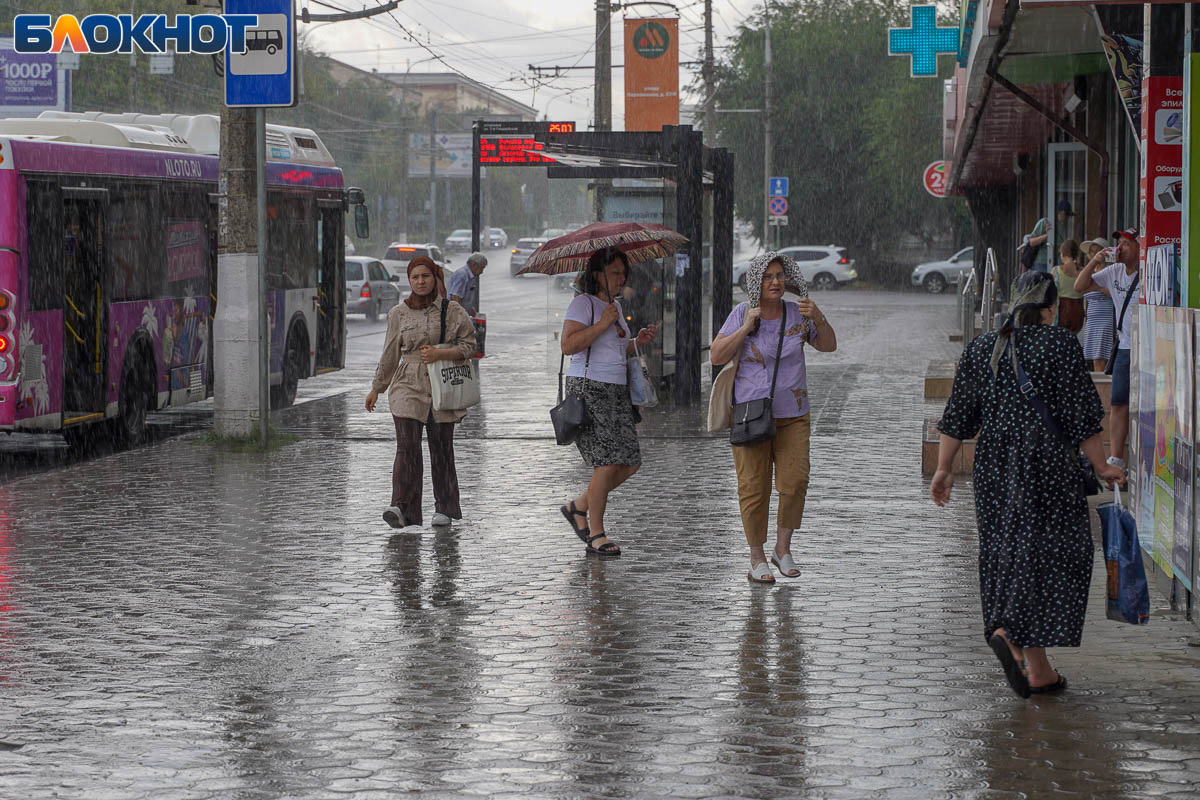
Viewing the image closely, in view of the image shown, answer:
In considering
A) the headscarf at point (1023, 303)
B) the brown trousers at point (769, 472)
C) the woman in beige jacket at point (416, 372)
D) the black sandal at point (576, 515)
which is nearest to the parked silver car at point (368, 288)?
the woman in beige jacket at point (416, 372)

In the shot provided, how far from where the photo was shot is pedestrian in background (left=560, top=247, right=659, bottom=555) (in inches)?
362

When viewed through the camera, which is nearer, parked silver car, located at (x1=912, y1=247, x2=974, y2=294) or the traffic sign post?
the traffic sign post

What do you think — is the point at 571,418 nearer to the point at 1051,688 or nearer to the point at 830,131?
the point at 1051,688

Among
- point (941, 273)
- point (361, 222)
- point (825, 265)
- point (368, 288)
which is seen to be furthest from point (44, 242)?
point (825, 265)

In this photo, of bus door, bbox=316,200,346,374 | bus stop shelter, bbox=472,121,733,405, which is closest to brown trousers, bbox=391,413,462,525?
bus stop shelter, bbox=472,121,733,405

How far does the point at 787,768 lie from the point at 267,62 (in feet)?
32.7

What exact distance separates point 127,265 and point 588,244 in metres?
6.95

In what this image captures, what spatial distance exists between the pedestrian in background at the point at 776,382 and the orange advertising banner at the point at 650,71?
24.4 m

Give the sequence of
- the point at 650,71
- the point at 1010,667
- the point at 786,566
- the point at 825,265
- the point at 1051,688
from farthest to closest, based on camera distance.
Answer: the point at 825,265, the point at 650,71, the point at 786,566, the point at 1051,688, the point at 1010,667

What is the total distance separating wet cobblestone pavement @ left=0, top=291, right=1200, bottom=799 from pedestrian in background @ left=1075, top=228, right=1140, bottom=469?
1213 millimetres

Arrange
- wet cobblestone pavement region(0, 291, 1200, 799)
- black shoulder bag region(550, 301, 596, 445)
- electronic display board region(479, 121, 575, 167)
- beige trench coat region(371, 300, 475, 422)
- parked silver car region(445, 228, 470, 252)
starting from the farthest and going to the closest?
parked silver car region(445, 228, 470, 252) → electronic display board region(479, 121, 575, 167) → beige trench coat region(371, 300, 475, 422) → black shoulder bag region(550, 301, 596, 445) → wet cobblestone pavement region(0, 291, 1200, 799)

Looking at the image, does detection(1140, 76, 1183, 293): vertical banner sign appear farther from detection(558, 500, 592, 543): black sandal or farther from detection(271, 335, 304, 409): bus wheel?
detection(271, 335, 304, 409): bus wheel

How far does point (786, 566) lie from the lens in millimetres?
8531

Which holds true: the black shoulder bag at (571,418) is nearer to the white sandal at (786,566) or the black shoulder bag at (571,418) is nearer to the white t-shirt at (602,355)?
the white t-shirt at (602,355)
